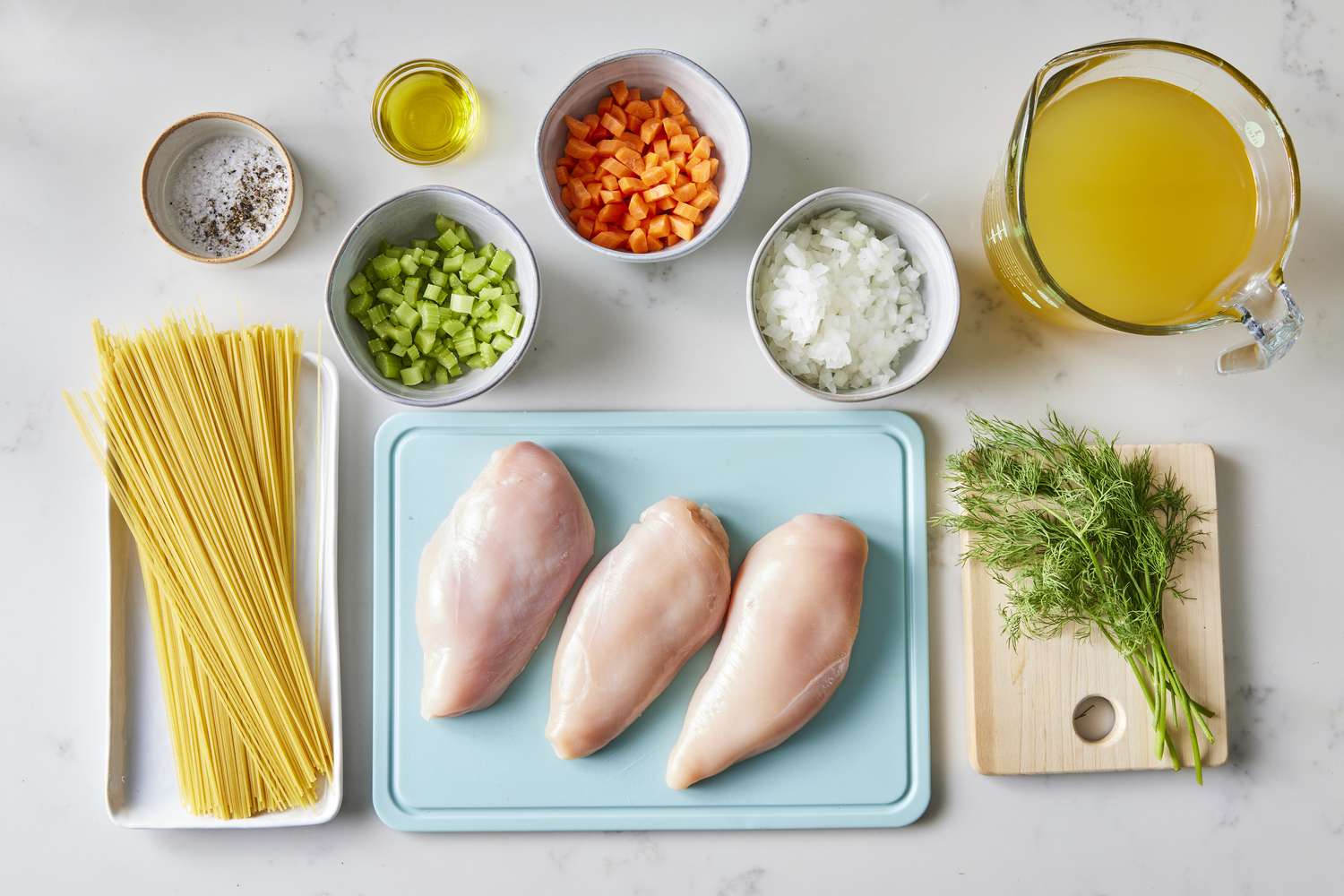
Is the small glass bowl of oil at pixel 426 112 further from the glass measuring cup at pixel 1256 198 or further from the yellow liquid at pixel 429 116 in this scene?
the glass measuring cup at pixel 1256 198

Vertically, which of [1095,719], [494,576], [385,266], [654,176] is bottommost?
[1095,719]

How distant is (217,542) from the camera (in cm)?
134

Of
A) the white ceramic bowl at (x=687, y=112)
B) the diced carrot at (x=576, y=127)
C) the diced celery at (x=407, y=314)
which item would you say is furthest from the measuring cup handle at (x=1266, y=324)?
the diced celery at (x=407, y=314)

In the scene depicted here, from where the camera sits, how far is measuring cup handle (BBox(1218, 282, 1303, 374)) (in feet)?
3.89

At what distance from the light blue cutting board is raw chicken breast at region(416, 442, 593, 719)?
57 mm

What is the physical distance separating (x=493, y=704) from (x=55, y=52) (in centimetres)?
119

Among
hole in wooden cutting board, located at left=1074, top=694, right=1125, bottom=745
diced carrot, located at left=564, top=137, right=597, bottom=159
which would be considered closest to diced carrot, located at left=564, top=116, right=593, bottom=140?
diced carrot, located at left=564, top=137, right=597, bottom=159

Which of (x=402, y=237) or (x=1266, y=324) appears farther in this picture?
(x=402, y=237)

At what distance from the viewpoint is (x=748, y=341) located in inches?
55.6

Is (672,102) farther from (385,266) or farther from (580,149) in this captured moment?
(385,266)

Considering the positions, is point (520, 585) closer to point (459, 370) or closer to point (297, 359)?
point (459, 370)

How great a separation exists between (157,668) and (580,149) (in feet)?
3.28

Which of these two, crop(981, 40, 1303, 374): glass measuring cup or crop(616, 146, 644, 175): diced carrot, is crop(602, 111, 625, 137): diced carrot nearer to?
crop(616, 146, 644, 175): diced carrot

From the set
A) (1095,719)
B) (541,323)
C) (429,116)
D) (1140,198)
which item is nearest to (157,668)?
(541,323)
